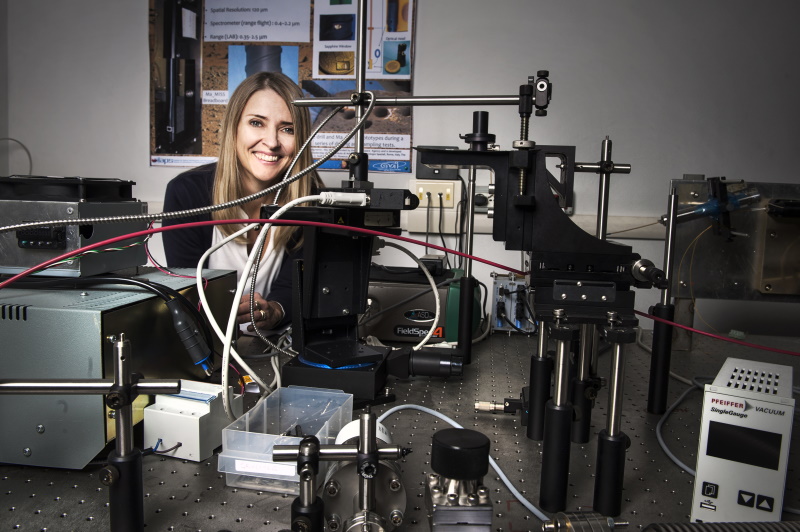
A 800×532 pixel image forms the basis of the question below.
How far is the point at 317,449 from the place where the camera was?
516mm

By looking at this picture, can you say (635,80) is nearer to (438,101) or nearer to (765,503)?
(438,101)

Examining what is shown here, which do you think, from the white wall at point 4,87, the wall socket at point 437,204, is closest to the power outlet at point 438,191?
the wall socket at point 437,204

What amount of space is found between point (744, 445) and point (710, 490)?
2.6 inches

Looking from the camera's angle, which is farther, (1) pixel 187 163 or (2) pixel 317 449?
(1) pixel 187 163

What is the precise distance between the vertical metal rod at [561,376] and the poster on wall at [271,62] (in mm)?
1473

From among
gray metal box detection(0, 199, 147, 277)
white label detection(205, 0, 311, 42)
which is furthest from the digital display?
white label detection(205, 0, 311, 42)

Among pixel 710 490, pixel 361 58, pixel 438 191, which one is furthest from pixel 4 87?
pixel 710 490

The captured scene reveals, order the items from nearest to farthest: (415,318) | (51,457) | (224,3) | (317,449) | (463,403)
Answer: (317,449)
(51,457)
(463,403)
(415,318)
(224,3)

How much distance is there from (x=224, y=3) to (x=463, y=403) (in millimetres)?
1815

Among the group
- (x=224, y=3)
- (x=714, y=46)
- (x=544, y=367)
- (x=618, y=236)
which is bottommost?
(x=544, y=367)

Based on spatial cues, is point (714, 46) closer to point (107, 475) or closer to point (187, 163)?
point (187, 163)

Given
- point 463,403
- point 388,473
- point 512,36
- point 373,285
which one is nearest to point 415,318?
point 373,285

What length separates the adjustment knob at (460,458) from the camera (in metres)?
0.51

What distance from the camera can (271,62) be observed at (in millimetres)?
2070
